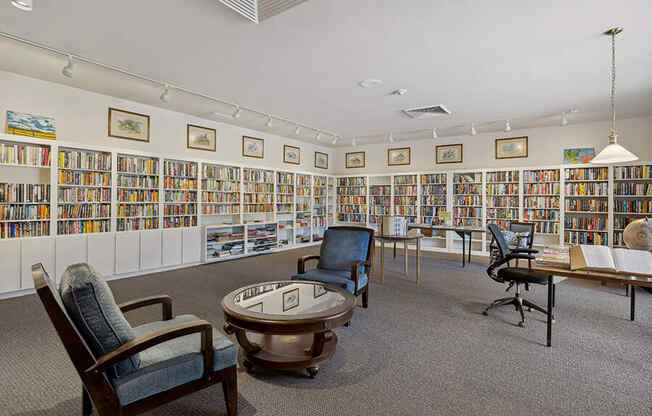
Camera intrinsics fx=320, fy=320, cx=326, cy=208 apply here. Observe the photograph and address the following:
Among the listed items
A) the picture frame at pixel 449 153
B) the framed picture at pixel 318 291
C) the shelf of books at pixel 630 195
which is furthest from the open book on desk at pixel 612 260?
the picture frame at pixel 449 153

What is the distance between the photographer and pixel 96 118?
5.12 meters

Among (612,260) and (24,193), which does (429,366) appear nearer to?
(612,260)

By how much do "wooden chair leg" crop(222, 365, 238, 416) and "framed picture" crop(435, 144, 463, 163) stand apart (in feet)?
24.9

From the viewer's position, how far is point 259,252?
7.42m

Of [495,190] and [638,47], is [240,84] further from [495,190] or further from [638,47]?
[495,190]

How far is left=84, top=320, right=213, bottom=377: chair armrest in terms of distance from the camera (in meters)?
1.46

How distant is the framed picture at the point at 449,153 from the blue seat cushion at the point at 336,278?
548cm

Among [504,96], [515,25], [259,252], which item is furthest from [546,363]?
[259,252]

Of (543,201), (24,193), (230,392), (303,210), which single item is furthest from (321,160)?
(230,392)

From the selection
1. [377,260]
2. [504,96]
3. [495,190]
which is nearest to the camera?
[504,96]

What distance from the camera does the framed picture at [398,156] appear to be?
8795 millimetres

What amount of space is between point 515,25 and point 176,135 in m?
5.68

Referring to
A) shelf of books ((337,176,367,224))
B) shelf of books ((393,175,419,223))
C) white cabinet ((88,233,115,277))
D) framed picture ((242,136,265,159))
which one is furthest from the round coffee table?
shelf of books ((337,176,367,224))

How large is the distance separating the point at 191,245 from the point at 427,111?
507 cm
